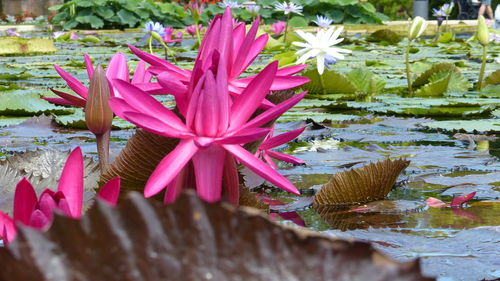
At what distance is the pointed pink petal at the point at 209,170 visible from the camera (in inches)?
16.9

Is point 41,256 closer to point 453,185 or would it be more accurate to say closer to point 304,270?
point 304,270

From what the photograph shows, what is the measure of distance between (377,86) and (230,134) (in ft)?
7.03

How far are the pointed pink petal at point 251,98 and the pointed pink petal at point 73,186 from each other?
11 cm

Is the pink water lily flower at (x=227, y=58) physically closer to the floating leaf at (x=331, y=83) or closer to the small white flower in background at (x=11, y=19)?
the floating leaf at (x=331, y=83)

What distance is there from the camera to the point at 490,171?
1.09 m

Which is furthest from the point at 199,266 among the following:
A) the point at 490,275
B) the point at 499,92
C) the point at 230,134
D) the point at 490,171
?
the point at 499,92

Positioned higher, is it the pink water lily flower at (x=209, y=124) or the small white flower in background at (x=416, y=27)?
the pink water lily flower at (x=209, y=124)

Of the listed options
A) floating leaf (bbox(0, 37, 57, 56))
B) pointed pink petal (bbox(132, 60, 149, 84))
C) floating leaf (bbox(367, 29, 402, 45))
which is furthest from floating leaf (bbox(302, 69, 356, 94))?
floating leaf (bbox(367, 29, 402, 45))

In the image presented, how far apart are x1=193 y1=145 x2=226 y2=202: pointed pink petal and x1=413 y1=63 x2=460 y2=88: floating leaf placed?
2.13 m

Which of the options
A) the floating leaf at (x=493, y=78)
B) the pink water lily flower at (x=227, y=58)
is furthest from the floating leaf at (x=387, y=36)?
the pink water lily flower at (x=227, y=58)

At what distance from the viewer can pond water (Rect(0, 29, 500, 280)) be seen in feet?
2.21

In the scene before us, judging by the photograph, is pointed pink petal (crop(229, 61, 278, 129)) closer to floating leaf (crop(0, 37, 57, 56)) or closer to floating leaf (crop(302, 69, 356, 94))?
floating leaf (crop(302, 69, 356, 94))

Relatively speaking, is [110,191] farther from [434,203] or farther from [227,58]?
[434,203]

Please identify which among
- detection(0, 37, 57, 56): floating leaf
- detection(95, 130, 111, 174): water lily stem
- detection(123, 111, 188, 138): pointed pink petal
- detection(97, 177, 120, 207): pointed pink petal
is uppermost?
detection(123, 111, 188, 138): pointed pink petal
